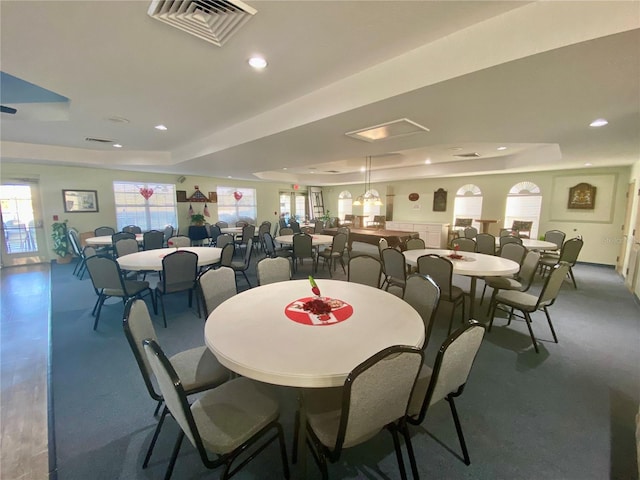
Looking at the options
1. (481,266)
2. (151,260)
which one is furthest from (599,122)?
(151,260)

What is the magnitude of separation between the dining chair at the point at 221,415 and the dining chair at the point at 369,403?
255 mm

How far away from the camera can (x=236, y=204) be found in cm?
1041

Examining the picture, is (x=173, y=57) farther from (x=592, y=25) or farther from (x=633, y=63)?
(x=633, y=63)

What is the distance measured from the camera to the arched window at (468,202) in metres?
8.28

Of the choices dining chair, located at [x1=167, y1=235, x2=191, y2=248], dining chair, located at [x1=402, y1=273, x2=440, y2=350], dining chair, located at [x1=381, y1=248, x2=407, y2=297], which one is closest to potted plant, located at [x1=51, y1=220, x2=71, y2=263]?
dining chair, located at [x1=167, y1=235, x2=191, y2=248]

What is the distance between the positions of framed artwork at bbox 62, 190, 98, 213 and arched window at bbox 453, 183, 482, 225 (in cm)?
1087

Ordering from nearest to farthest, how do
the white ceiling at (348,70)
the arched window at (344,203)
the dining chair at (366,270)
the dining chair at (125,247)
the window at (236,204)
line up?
1. the white ceiling at (348,70)
2. the dining chair at (366,270)
3. the dining chair at (125,247)
4. the window at (236,204)
5. the arched window at (344,203)

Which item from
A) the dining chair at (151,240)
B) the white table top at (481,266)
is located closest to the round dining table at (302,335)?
the white table top at (481,266)

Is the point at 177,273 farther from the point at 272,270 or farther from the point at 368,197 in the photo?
the point at 368,197

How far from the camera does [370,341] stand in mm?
1367

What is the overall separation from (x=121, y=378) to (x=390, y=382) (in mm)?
2413

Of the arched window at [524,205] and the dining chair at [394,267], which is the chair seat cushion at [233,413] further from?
the arched window at [524,205]

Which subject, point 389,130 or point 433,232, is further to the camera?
point 433,232

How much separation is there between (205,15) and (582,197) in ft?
28.7
